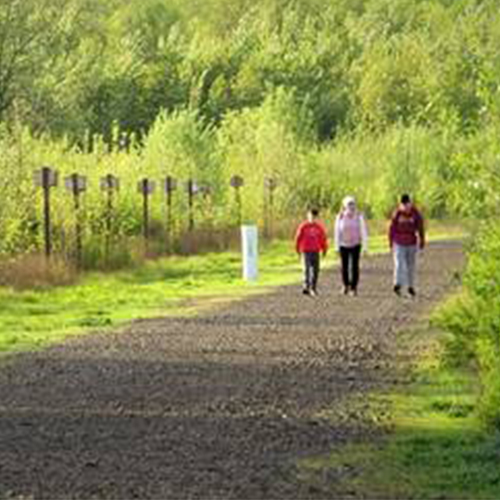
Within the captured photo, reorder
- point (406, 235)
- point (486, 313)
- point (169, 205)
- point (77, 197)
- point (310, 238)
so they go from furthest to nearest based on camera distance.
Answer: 1. point (169, 205)
2. point (77, 197)
3. point (310, 238)
4. point (406, 235)
5. point (486, 313)

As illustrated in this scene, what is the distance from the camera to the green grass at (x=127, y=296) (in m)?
25.1

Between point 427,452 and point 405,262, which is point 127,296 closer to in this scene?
point 405,262

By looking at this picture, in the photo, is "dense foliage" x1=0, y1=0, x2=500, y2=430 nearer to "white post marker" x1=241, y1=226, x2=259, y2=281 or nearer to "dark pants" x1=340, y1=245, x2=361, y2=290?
"dark pants" x1=340, y1=245, x2=361, y2=290

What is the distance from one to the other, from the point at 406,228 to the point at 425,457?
16715 millimetres

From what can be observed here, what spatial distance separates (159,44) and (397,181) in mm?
21307

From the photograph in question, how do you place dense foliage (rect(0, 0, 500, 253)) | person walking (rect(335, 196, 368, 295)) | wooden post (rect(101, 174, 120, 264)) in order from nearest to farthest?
person walking (rect(335, 196, 368, 295)) < dense foliage (rect(0, 0, 500, 253)) < wooden post (rect(101, 174, 120, 264))

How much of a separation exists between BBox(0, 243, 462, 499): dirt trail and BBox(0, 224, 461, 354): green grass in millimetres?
1218

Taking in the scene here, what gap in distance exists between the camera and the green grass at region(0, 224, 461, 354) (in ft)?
82.4

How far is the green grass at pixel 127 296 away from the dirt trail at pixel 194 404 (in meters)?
1.22

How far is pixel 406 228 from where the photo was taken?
29656 millimetres

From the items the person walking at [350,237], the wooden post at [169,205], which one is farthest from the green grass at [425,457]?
the wooden post at [169,205]

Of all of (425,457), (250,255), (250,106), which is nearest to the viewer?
(425,457)

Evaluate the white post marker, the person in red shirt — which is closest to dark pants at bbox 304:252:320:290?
the person in red shirt

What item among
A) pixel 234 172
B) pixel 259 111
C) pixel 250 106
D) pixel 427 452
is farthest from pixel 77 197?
pixel 250 106
